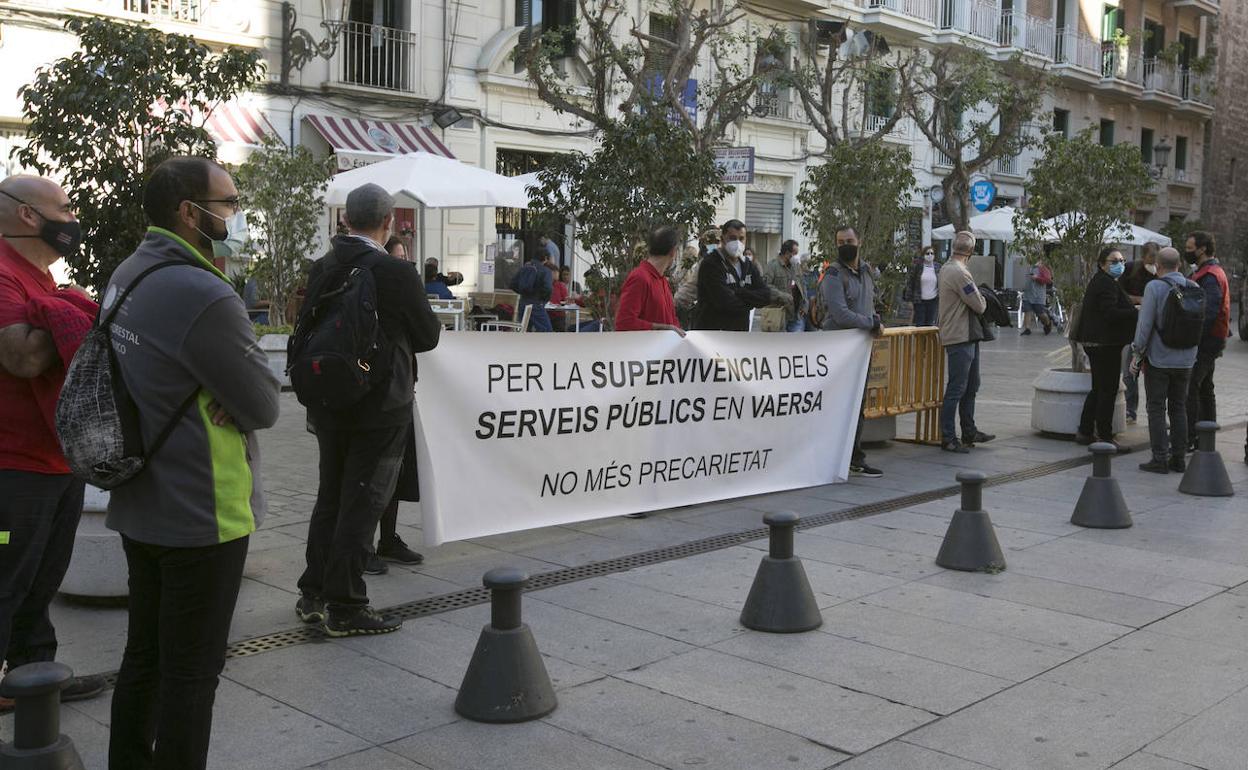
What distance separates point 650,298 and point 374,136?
13815 mm

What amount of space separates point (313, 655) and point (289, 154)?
480 inches

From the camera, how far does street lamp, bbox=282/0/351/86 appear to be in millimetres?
19953

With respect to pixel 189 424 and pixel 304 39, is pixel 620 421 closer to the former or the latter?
pixel 189 424

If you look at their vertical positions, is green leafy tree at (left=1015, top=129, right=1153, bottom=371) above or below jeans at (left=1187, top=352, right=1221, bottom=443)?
above

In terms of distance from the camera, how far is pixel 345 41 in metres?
20.7

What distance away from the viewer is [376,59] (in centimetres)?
2145

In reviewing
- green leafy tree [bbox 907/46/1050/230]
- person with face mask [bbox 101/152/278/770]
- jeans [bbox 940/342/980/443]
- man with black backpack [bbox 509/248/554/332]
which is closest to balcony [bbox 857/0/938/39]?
green leafy tree [bbox 907/46/1050/230]

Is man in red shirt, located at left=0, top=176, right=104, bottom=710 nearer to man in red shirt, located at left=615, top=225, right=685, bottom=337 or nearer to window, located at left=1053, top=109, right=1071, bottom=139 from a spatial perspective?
man in red shirt, located at left=615, top=225, right=685, bottom=337

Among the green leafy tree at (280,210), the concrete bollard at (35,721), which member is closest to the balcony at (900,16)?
the green leafy tree at (280,210)

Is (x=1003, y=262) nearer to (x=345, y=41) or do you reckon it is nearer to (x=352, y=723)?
(x=345, y=41)

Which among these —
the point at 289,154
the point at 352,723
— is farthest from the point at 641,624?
the point at 289,154

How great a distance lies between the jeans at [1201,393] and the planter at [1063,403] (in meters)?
0.68

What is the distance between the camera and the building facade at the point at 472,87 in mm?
18766

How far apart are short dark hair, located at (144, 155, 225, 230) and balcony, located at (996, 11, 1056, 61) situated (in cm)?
3530
